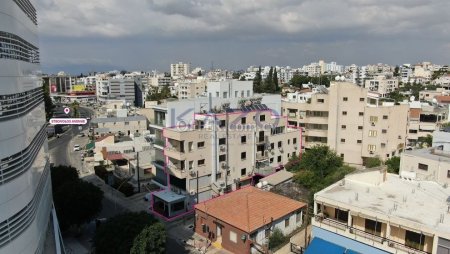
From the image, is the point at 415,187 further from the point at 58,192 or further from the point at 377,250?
the point at 58,192

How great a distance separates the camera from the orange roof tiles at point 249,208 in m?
24.6

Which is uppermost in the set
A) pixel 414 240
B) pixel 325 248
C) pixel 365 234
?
pixel 414 240

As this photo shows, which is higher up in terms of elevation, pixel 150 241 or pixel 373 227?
pixel 373 227

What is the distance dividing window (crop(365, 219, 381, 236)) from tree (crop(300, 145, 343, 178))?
1754cm

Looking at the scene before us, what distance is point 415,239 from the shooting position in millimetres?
15594

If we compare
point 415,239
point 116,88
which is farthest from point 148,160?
point 116,88

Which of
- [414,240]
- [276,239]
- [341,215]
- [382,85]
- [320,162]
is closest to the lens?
[414,240]

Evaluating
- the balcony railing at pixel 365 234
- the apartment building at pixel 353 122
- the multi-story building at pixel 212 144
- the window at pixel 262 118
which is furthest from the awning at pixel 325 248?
the apartment building at pixel 353 122

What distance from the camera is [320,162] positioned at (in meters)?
35.6

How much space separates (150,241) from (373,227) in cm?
1290

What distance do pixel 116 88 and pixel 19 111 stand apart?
133m

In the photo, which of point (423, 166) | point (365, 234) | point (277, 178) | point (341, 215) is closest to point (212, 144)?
point (277, 178)

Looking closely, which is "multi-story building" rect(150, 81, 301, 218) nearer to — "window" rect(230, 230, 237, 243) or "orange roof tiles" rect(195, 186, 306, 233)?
"orange roof tiles" rect(195, 186, 306, 233)

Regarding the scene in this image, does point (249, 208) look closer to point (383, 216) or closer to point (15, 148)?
point (383, 216)
